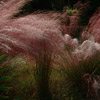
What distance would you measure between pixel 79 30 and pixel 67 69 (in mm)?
2313

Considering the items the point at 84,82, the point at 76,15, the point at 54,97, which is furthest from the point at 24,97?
the point at 76,15

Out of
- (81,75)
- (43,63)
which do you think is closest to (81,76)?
(81,75)

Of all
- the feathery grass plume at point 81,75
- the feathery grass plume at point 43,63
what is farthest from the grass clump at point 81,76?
the feathery grass plume at point 43,63

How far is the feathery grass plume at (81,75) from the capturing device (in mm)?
2512

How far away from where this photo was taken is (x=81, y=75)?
2611 millimetres

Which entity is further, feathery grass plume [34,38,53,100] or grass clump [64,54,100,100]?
grass clump [64,54,100,100]

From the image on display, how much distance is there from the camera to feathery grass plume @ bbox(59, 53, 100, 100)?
2.51 metres

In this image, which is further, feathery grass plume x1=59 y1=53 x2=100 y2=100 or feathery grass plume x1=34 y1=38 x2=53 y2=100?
feathery grass plume x1=59 y1=53 x2=100 y2=100

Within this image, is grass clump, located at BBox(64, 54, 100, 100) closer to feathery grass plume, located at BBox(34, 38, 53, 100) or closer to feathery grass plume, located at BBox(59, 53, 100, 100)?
feathery grass plume, located at BBox(59, 53, 100, 100)

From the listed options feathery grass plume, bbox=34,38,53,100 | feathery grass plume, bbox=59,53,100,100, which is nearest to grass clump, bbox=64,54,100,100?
feathery grass plume, bbox=59,53,100,100

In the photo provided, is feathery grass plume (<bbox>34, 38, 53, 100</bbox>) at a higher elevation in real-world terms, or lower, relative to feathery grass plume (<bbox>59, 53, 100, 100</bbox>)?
higher

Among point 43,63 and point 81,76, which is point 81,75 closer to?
point 81,76

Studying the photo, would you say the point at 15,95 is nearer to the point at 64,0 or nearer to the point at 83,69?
the point at 83,69

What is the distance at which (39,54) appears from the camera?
219cm
